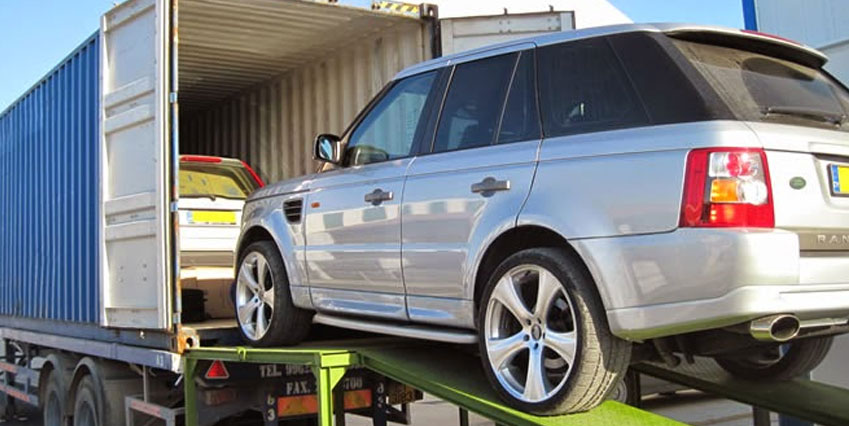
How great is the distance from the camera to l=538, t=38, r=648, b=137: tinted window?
340cm

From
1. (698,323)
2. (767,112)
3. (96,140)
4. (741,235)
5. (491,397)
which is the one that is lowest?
(491,397)

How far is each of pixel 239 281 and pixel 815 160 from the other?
3.60m

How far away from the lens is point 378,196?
4383 millimetres

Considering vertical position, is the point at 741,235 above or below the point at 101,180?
below

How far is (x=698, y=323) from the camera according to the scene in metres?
3.00

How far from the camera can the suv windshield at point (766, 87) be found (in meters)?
3.23

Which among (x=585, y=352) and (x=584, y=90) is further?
(x=584, y=90)

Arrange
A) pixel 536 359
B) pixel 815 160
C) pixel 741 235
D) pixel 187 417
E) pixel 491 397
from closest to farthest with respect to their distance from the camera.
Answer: pixel 741 235 → pixel 815 160 → pixel 536 359 → pixel 491 397 → pixel 187 417

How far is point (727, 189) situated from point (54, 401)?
663 cm

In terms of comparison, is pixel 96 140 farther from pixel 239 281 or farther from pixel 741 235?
pixel 741 235

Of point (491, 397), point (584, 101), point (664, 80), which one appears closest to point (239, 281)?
point (491, 397)

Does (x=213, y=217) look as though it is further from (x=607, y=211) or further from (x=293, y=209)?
(x=607, y=211)

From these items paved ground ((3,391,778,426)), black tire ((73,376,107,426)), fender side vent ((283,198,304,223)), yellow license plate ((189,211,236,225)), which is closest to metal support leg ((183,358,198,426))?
fender side vent ((283,198,304,223))

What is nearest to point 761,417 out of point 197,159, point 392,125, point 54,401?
point 392,125
